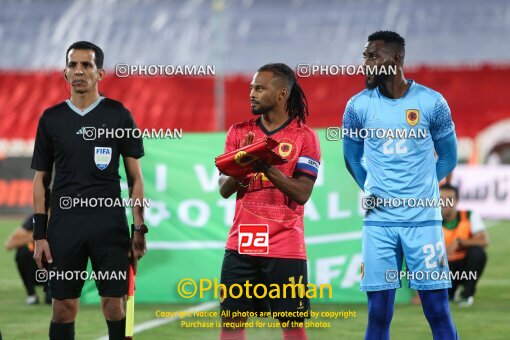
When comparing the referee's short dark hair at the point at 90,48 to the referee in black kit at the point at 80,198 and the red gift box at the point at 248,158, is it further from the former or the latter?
the red gift box at the point at 248,158

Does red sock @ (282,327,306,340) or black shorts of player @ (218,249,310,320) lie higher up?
black shorts of player @ (218,249,310,320)

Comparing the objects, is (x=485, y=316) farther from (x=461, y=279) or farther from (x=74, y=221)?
(x=74, y=221)

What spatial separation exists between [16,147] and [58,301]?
22851 mm

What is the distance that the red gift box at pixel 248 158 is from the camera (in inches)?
208

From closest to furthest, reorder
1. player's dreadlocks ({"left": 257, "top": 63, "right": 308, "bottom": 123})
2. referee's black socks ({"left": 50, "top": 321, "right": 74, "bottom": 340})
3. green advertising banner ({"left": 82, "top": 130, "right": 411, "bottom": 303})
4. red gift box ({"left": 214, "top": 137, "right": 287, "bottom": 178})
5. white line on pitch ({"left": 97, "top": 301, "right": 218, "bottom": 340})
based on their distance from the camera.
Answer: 1. red gift box ({"left": 214, "top": 137, "right": 287, "bottom": 178})
2. player's dreadlocks ({"left": 257, "top": 63, "right": 308, "bottom": 123})
3. referee's black socks ({"left": 50, "top": 321, "right": 74, "bottom": 340})
4. white line on pitch ({"left": 97, "top": 301, "right": 218, "bottom": 340})
5. green advertising banner ({"left": 82, "top": 130, "right": 411, "bottom": 303})

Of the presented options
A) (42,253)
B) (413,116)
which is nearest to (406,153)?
(413,116)

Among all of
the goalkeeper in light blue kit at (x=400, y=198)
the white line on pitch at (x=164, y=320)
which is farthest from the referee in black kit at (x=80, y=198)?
the white line on pitch at (x=164, y=320)

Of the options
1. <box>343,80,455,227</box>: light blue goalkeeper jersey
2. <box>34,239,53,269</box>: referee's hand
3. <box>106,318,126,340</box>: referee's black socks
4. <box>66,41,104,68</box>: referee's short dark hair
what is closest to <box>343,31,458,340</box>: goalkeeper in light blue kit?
<box>343,80,455,227</box>: light blue goalkeeper jersey

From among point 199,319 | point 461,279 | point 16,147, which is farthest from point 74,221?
point 16,147

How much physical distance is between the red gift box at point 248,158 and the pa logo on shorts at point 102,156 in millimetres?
772

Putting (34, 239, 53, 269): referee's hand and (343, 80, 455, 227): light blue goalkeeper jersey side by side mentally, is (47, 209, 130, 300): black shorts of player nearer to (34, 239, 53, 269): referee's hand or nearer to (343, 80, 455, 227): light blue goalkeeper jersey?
(34, 239, 53, 269): referee's hand

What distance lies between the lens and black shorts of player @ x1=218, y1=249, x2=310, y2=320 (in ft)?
18.4

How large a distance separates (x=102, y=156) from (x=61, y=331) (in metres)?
1.03

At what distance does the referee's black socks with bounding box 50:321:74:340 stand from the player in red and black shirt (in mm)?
907
